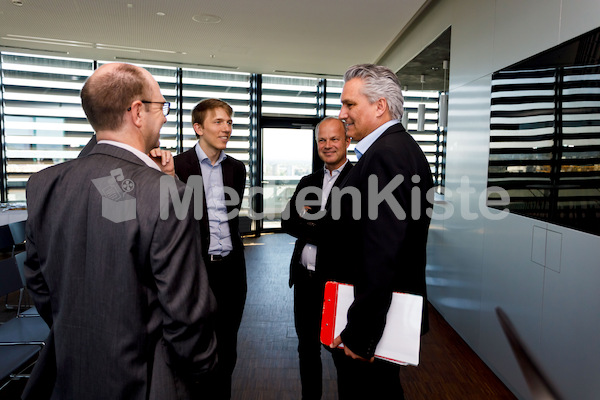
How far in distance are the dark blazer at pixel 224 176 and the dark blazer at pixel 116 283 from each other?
1.01 meters

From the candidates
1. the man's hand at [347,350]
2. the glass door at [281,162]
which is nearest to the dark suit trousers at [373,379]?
the man's hand at [347,350]

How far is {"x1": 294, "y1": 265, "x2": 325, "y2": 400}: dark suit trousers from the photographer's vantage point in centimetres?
223

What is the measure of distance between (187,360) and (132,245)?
37 cm

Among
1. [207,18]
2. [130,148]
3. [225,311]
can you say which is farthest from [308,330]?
[207,18]

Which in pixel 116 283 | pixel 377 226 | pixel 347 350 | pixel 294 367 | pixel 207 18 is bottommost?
pixel 294 367

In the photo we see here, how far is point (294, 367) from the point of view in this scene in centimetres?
297

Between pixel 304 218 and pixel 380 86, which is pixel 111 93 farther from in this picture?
pixel 304 218

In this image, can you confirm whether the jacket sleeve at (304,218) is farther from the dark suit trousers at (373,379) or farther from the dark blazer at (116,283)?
the dark blazer at (116,283)

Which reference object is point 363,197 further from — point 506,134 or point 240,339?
point 240,339

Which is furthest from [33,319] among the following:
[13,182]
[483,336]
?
[13,182]

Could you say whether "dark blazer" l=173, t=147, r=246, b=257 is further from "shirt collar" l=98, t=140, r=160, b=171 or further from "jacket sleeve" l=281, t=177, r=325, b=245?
"shirt collar" l=98, t=140, r=160, b=171

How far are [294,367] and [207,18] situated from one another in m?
4.02

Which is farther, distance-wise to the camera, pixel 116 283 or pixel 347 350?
pixel 347 350

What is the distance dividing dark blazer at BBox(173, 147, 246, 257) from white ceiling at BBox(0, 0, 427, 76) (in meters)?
2.58
